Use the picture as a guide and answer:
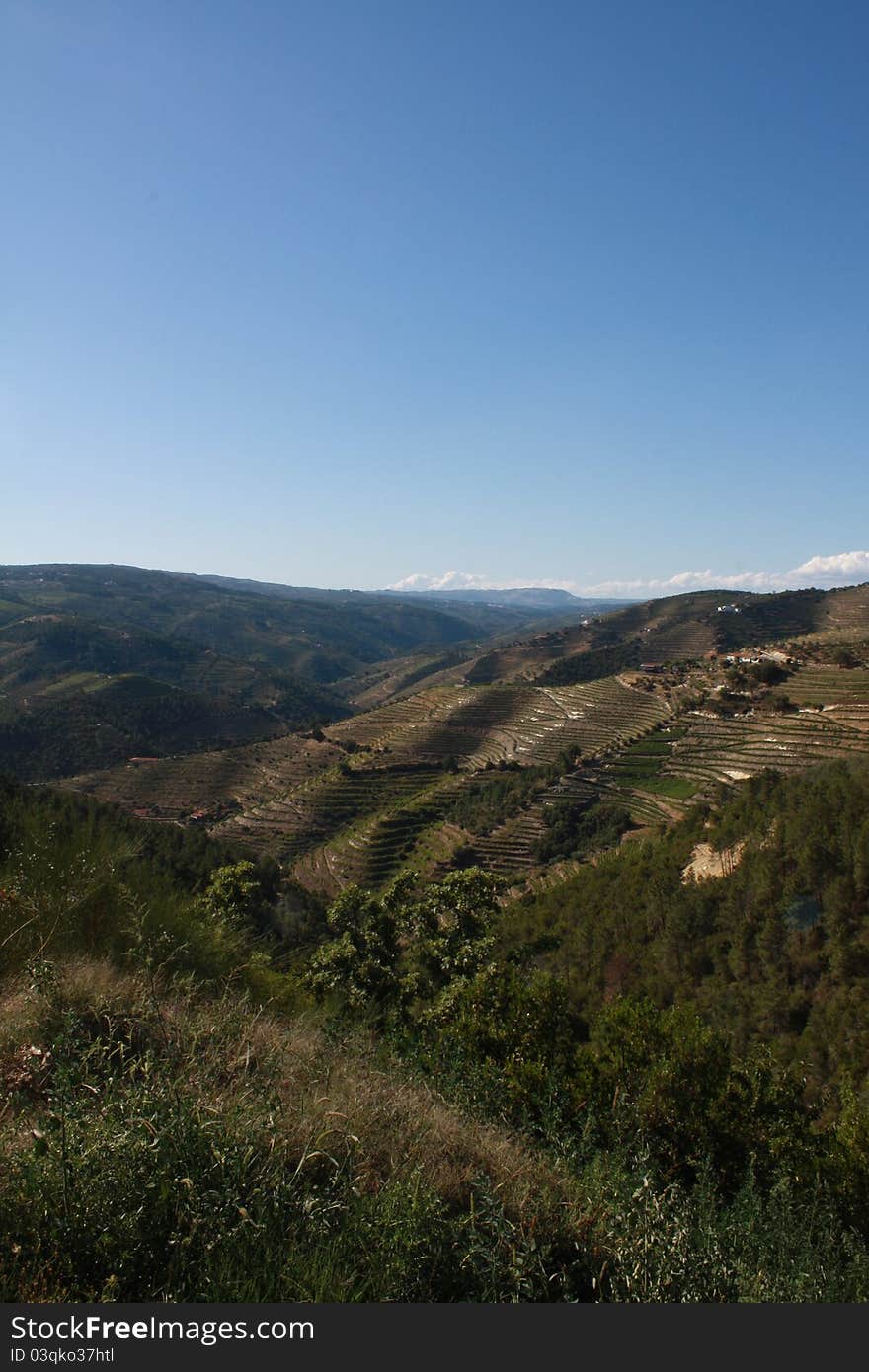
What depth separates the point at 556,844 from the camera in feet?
186

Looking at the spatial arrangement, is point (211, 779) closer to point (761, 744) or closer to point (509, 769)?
point (509, 769)

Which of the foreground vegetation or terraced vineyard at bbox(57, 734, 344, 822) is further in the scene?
terraced vineyard at bbox(57, 734, 344, 822)

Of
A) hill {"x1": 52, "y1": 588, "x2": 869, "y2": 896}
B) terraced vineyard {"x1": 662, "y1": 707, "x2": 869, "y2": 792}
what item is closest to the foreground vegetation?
terraced vineyard {"x1": 662, "y1": 707, "x2": 869, "y2": 792}

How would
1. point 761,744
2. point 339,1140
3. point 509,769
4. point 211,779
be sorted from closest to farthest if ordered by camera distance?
point 339,1140, point 761,744, point 509,769, point 211,779

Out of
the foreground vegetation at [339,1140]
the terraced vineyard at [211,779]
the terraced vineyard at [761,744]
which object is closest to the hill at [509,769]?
the terraced vineyard at [761,744]

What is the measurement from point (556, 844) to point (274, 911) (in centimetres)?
3048

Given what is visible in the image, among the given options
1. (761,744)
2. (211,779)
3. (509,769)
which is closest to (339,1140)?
(761,744)

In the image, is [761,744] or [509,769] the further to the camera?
[509,769]

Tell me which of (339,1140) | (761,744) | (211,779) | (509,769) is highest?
(339,1140)

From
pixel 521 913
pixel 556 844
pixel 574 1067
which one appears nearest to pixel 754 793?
pixel 521 913

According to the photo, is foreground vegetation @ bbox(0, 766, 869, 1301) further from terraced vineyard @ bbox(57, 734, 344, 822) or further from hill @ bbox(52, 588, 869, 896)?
terraced vineyard @ bbox(57, 734, 344, 822)

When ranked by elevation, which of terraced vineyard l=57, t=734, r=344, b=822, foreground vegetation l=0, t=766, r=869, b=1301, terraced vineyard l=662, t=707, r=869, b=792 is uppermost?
foreground vegetation l=0, t=766, r=869, b=1301

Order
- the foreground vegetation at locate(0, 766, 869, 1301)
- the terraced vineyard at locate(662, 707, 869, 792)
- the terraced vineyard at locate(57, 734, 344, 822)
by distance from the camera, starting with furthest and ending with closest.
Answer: the terraced vineyard at locate(57, 734, 344, 822), the terraced vineyard at locate(662, 707, 869, 792), the foreground vegetation at locate(0, 766, 869, 1301)

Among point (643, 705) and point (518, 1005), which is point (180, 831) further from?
point (643, 705)
